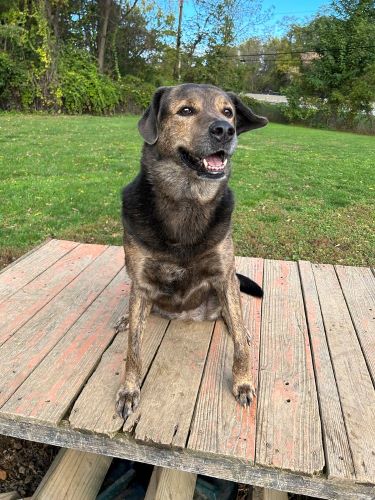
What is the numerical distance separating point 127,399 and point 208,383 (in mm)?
461

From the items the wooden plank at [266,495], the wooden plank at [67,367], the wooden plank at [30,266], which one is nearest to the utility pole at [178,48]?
the wooden plank at [30,266]

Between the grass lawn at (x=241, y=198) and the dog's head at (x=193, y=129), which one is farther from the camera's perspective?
the grass lawn at (x=241, y=198)

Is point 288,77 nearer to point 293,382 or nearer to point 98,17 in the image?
point 98,17

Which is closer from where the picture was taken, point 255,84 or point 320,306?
point 320,306

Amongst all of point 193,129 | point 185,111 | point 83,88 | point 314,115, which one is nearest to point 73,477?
point 193,129

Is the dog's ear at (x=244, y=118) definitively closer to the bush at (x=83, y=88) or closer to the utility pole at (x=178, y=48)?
the bush at (x=83, y=88)

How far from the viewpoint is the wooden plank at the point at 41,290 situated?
9.05ft

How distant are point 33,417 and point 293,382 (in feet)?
4.50

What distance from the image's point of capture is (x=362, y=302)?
10.1ft

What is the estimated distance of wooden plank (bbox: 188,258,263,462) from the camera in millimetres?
1857

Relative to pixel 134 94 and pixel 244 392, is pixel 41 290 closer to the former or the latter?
pixel 244 392

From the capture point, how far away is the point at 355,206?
639 centimetres

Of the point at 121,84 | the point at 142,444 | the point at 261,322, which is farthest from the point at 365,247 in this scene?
the point at 121,84

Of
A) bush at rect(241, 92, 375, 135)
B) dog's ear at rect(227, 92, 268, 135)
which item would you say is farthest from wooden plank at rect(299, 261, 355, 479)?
bush at rect(241, 92, 375, 135)
